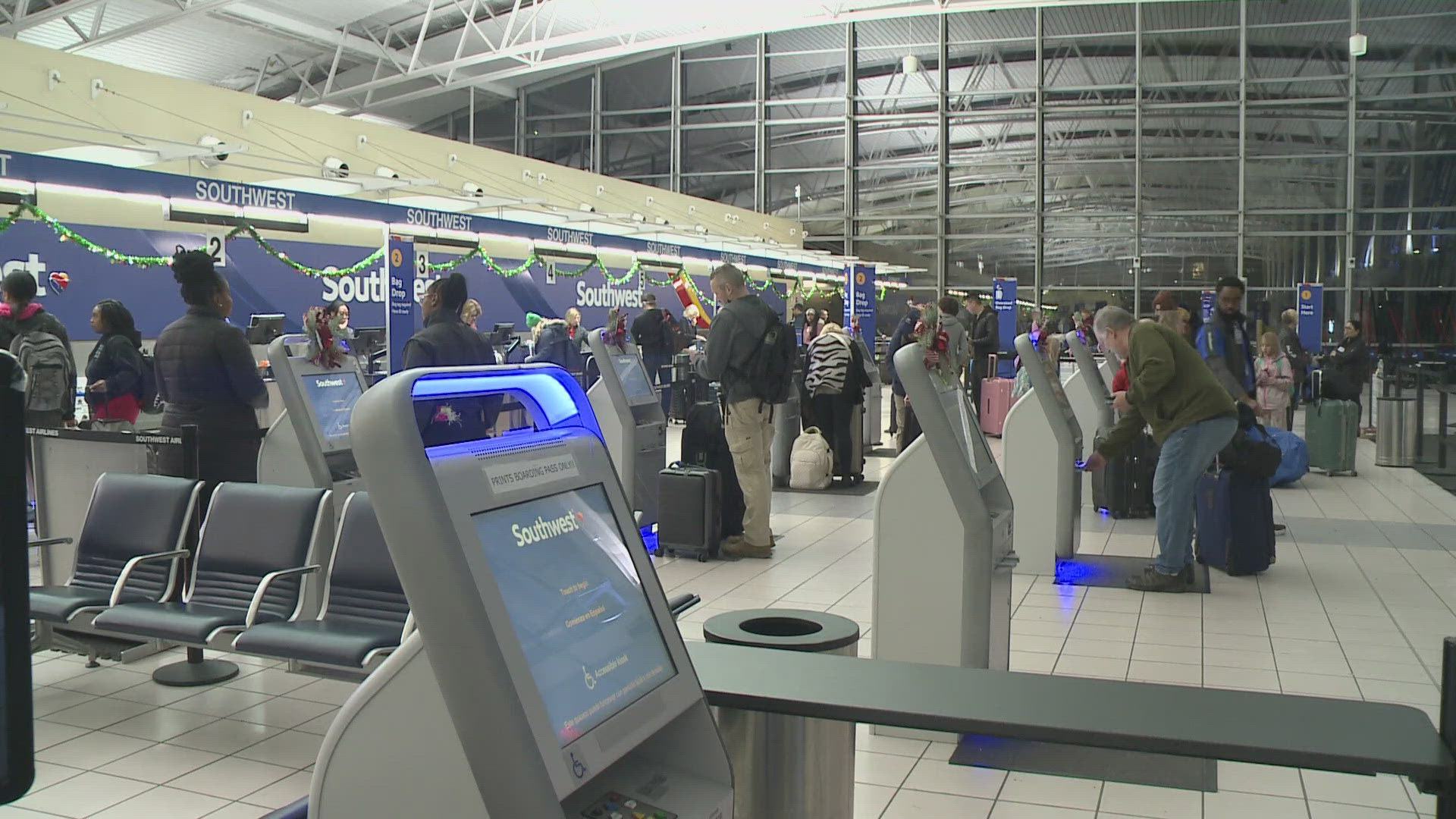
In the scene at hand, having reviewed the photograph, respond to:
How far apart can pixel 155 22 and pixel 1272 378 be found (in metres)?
14.4

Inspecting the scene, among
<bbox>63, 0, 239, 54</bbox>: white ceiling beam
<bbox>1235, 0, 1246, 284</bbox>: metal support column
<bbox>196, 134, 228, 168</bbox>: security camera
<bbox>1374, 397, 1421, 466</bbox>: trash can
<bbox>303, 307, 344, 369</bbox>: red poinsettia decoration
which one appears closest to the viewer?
<bbox>303, 307, 344, 369</bbox>: red poinsettia decoration

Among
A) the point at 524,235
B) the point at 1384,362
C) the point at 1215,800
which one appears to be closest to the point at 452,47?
the point at 524,235

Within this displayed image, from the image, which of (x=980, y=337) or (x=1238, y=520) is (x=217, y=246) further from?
(x=1238, y=520)

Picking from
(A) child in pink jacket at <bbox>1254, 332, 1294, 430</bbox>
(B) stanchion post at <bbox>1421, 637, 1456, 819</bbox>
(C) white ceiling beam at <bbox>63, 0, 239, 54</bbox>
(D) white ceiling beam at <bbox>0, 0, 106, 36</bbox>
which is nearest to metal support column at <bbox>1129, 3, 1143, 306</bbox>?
(A) child in pink jacket at <bbox>1254, 332, 1294, 430</bbox>

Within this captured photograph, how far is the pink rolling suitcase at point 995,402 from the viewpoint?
12.8 m

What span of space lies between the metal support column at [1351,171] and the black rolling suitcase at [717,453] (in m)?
17.2

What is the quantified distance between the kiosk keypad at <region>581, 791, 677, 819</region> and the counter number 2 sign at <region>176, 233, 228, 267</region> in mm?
10622

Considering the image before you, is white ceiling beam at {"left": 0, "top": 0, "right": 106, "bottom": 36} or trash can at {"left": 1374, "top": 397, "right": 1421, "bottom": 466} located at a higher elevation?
white ceiling beam at {"left": 0, "top": 0, "right": 106, "bottom": 36}

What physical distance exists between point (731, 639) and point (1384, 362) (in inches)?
482

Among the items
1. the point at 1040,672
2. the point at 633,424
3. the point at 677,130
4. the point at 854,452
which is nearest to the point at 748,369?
the point at 633,424

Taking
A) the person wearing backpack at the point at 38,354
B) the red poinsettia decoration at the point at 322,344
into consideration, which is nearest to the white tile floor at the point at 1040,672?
the red poinsettia decoration at the point at 322,344

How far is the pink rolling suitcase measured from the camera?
12.8m

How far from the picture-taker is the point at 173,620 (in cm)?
388

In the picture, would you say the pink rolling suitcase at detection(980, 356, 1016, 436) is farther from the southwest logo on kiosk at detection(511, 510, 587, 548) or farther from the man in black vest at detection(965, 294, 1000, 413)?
the southwest logo on kiosk at detection(511, 510, 587, 548)
